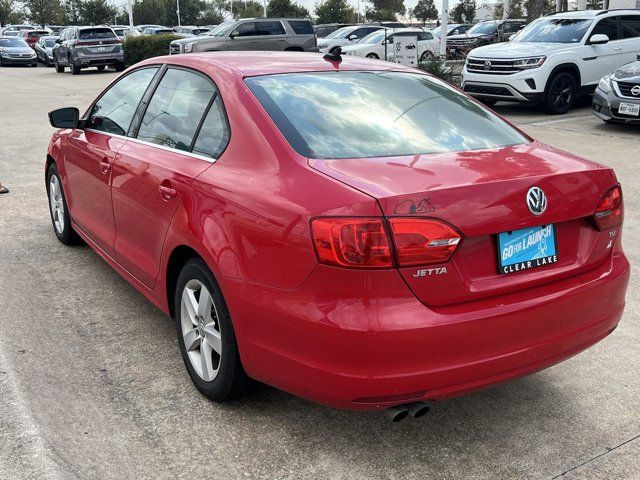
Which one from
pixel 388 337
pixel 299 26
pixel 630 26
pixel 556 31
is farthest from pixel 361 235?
pixel 299 26

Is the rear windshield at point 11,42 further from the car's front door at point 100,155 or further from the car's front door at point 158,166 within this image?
the car's front door at point 158,166

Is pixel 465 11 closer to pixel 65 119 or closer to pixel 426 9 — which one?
pixel 426 9

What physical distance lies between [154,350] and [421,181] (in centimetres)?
197

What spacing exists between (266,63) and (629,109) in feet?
26.9

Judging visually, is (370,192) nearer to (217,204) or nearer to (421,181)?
(421,181)

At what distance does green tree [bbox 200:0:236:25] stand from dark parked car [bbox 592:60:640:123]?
256ft

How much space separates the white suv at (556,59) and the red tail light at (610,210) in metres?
9.99

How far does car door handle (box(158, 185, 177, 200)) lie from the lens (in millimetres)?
3421

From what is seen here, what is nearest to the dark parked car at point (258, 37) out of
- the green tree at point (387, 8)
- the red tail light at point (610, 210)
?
the red tail light at point (610, 210)

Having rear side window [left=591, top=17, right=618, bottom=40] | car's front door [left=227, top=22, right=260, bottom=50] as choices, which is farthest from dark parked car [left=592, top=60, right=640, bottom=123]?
car's front door [left=227, top=22, right=260, bottom=50]

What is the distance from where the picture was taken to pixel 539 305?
9.00ft

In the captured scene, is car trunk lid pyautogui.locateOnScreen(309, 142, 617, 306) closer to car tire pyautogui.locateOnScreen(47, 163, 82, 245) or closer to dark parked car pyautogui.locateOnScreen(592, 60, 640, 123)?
car tire pyautogui.locateOnScreen(47, 163, 82, 245)

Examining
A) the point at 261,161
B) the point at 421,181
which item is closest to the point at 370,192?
the point at 421,181

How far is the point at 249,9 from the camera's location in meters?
87.1
